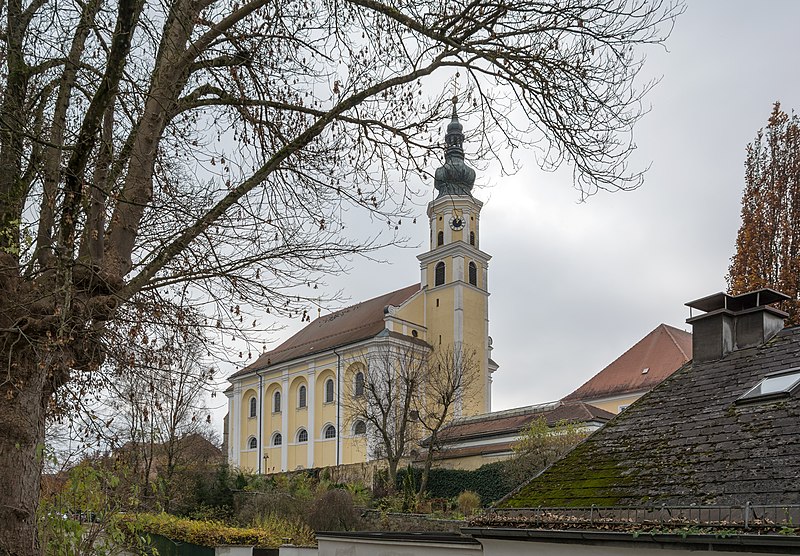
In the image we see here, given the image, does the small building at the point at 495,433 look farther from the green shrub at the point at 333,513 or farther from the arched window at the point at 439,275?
the arched window at the point at 439,275

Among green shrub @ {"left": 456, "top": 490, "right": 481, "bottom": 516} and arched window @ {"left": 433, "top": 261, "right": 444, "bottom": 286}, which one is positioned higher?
arched window @ {"left": 433, "top": 261, "right": 444, "bottom": 286}

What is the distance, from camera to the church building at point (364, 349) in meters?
48.5

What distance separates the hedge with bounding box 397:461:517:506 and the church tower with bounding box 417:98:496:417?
1132 cm

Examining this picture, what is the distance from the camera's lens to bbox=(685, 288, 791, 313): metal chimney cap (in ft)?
41.9

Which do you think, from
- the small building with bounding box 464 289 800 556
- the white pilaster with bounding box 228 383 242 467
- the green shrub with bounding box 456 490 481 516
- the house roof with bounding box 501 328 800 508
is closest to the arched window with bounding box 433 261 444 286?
the white pilaster with bounding box 228 383 242 467

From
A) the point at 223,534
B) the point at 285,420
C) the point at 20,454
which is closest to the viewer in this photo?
the point at 20,454

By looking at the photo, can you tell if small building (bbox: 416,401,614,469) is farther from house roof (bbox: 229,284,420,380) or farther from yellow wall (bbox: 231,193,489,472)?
house roof (bbox: 229,284,420,380)

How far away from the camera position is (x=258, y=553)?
20.4 m

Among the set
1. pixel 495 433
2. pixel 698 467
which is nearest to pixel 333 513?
pixel 495 433

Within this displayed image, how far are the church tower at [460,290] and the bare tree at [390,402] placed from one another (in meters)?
4.72

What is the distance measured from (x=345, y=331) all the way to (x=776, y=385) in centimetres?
4436

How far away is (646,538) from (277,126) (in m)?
5.82

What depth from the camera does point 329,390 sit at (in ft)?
171

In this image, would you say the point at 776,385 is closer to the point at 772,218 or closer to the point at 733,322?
→ the point at 733,322
